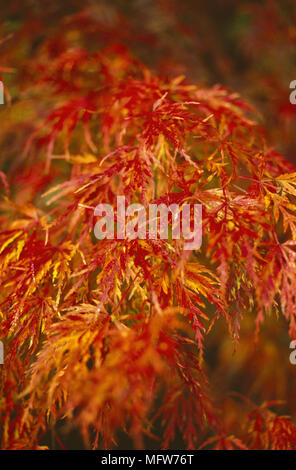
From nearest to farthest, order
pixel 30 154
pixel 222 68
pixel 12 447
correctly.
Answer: pixel 12 447
pixel 30 154
pixel 222 68

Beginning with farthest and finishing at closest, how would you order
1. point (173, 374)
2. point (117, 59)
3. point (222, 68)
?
point (222, 68), point (117, 59), point (173, 374)

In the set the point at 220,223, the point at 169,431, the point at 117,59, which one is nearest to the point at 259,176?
the point at 220,223

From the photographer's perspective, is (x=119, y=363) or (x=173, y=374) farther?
(x=173, y=374)

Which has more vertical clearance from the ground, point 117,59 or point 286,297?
point 117,59

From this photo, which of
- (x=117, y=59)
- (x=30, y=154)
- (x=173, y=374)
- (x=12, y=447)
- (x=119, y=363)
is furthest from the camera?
(x=30, y=154)

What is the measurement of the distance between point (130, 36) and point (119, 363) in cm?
127

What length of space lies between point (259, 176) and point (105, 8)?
105 cm

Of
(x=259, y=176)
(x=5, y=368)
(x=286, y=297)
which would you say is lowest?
(x=5, y=368)

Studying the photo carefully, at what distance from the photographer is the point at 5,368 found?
737mm

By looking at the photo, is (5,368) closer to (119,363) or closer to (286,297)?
(119,363)

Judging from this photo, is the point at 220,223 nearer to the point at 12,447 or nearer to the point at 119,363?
the point at 119,363

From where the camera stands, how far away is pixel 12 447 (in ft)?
2.62

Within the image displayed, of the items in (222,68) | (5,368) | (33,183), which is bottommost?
(5,368)
